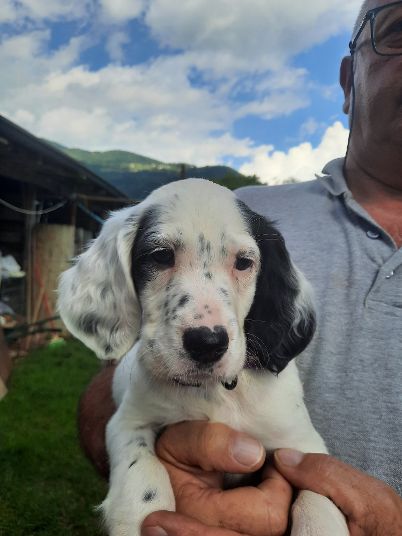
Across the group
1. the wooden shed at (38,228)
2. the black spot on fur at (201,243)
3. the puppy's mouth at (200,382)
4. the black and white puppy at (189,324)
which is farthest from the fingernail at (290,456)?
the wooden shed at (38,228)

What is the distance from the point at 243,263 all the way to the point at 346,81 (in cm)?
177

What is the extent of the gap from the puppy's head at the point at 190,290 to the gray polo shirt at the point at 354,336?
190mm

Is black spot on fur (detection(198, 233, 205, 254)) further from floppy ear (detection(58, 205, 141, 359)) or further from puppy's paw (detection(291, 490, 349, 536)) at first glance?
puppy's paw (detection(291, 490, 349, 536))

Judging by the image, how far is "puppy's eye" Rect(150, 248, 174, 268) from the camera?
6.03ft

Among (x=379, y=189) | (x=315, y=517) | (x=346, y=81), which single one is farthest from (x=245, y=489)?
(x=346, y=81)

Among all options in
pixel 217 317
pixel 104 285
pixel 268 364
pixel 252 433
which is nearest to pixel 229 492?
pixel 252 433

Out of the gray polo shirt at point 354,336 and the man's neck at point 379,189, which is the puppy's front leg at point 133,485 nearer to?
the gray polo shirt at point 354,336

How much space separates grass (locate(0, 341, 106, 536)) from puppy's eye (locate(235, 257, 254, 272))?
88.4 inches

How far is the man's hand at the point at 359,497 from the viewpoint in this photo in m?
1.65

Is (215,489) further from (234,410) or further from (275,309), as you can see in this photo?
(275,309)

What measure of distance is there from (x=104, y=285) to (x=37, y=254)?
10.0m

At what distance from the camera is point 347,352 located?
6.89ft

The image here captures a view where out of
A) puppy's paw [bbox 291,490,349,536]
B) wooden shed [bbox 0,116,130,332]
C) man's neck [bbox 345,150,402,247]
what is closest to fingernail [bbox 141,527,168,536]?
puppy's paw [bbox 291,490,349,536]

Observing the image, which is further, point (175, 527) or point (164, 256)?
point (164, 256)
